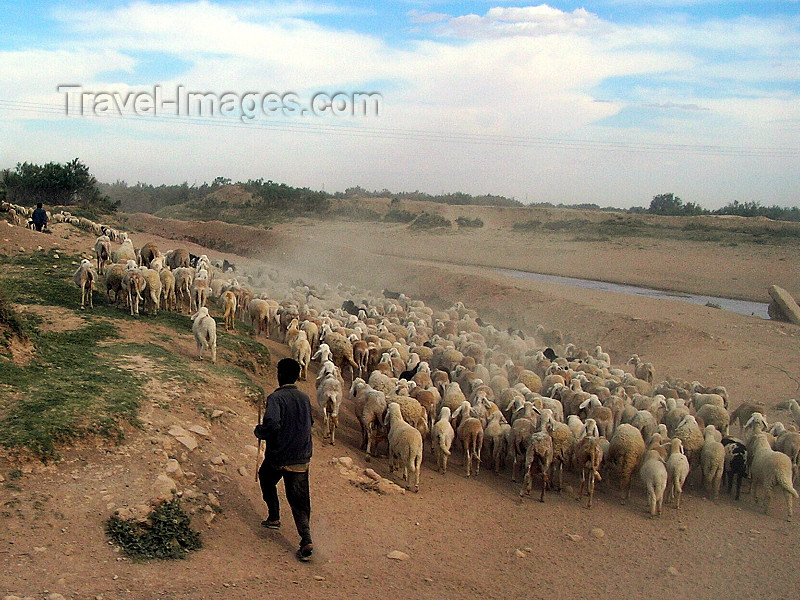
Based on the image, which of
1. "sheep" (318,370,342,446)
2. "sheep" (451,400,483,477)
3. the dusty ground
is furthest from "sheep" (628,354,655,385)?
"sheep" (318,370,342,446)

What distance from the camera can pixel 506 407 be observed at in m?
10.9

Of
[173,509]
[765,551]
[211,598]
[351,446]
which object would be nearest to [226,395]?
[351,446]

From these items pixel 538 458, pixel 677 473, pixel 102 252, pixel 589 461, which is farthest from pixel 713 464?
pixel 102 252

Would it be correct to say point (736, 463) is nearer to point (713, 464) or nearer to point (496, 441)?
point (713, 464)

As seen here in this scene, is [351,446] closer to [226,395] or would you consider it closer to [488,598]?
[226,395]

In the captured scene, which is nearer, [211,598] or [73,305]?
[211,598]

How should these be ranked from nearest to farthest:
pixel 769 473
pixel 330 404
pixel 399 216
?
1. pixel 769 473
2. pixel 330 404
3. pixel 399 216

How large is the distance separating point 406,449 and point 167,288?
7.19 metres

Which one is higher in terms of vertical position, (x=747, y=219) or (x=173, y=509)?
(x=747, y=219)

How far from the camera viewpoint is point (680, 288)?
34125 mm

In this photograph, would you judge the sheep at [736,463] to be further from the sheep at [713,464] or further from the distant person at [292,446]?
the distant person at [292,446]

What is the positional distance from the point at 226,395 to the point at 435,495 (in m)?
3.04

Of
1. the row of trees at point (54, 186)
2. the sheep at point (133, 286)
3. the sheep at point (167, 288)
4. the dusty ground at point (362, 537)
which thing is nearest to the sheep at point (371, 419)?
the dusty ground at point (362, 537)

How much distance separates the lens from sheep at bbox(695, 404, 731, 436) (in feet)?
35.0
